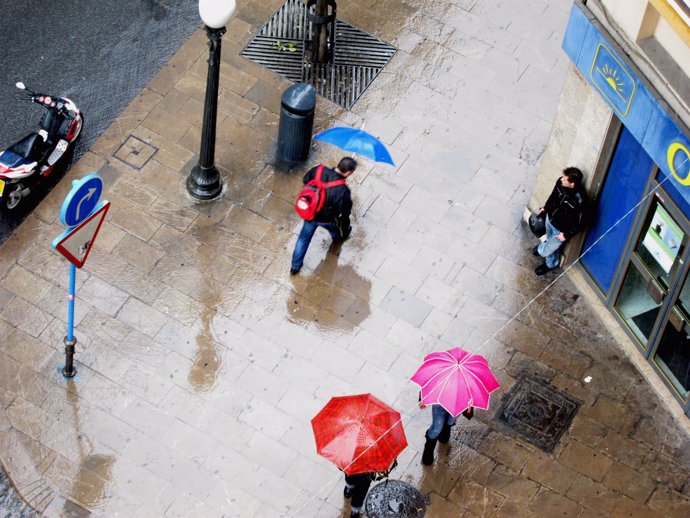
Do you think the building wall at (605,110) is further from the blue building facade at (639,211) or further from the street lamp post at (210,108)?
the street lamp post at (210,108)

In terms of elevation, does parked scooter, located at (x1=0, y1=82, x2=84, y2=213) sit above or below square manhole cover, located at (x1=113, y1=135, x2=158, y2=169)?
above

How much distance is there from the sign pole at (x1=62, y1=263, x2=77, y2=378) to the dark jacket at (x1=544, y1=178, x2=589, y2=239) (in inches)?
218

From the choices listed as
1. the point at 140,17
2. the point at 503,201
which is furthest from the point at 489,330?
the point at 140,17

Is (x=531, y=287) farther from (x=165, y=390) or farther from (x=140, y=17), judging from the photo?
(x=140, y=17)

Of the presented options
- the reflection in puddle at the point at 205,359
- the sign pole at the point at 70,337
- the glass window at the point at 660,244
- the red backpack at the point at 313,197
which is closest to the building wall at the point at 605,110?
the glass window at the point at 660,244

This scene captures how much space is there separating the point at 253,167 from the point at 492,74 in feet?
12.0

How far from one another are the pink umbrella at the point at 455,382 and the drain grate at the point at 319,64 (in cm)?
551

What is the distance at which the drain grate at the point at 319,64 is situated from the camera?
16.1 m

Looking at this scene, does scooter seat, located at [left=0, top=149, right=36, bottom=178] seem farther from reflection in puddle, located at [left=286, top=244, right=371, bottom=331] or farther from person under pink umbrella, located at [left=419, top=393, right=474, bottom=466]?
person under pink umbrella, located at [left=419, top=393, right=474, bottom=466]

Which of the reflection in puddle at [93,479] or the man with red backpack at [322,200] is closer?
the reflection in puddle at [93,479]

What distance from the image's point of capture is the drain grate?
16125mm

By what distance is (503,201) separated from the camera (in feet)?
49.6

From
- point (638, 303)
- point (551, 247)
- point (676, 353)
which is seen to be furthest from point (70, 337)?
point (676, 353)

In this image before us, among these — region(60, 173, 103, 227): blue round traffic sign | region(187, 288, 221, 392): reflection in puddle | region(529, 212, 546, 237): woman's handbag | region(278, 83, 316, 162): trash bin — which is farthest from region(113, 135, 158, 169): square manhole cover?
region(529, 212, 546, 237): woman's handbag
